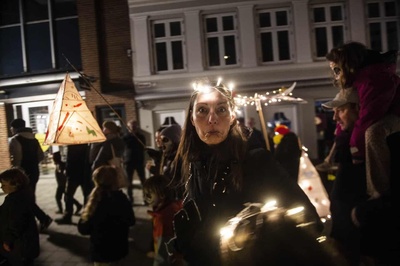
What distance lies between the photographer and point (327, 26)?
998cm

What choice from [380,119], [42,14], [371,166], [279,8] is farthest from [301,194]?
[279,8]

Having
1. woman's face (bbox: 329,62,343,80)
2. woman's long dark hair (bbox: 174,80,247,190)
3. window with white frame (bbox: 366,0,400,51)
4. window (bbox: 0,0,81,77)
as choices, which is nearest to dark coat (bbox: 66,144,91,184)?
window (bbox: 0,0,81,77)

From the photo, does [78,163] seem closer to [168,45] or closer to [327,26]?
[168,45]

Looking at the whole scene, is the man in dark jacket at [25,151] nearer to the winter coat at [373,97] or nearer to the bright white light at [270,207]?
the bright white light at [270,207]

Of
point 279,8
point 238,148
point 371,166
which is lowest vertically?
point 371,166

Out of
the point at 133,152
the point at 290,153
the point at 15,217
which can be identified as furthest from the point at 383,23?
the point at 15,217

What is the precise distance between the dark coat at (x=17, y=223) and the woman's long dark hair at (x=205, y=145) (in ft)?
2.94

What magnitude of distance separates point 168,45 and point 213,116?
8882 mm

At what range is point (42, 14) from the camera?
1828 mm

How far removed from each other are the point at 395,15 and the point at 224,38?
526cm

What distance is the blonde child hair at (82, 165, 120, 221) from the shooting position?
3305 millimetres

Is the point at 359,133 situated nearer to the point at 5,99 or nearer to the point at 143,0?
the point at 5,99

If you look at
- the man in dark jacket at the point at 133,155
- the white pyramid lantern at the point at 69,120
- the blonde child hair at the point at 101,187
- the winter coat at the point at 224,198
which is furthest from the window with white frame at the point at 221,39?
the winter coat at the point at 224,198

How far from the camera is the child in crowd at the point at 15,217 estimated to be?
1683 mm
